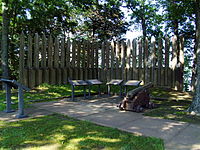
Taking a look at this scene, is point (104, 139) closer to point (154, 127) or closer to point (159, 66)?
point (154, 127)

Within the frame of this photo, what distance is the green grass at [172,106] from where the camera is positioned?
487 centimetres

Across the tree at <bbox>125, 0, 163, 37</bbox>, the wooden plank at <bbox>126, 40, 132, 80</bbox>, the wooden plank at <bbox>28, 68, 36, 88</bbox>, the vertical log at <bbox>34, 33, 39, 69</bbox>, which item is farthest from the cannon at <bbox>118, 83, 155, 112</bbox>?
the tree at <bbox>125, 0, 163, 37</bbox>

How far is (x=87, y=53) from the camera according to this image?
10266 millimetres

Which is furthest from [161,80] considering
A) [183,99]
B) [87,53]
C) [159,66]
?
[87,53]

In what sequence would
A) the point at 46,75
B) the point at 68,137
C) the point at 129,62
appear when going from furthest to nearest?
1. the point at 129,62
2. the point at 46,75
3. the point at 68,137

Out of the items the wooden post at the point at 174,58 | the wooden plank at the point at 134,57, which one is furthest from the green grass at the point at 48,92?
the wooden post at the point at 174,58

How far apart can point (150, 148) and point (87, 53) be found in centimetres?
800

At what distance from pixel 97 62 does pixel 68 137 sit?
25.9 ft

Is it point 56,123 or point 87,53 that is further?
point 87,53

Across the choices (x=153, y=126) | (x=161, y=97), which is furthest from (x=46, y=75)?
(x=153, y=126)

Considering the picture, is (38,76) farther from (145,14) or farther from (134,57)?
(145,14)

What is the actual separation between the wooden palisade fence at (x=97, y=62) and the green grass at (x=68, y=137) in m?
4.62

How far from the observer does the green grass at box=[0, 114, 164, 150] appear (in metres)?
2.85

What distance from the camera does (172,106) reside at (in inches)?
252
